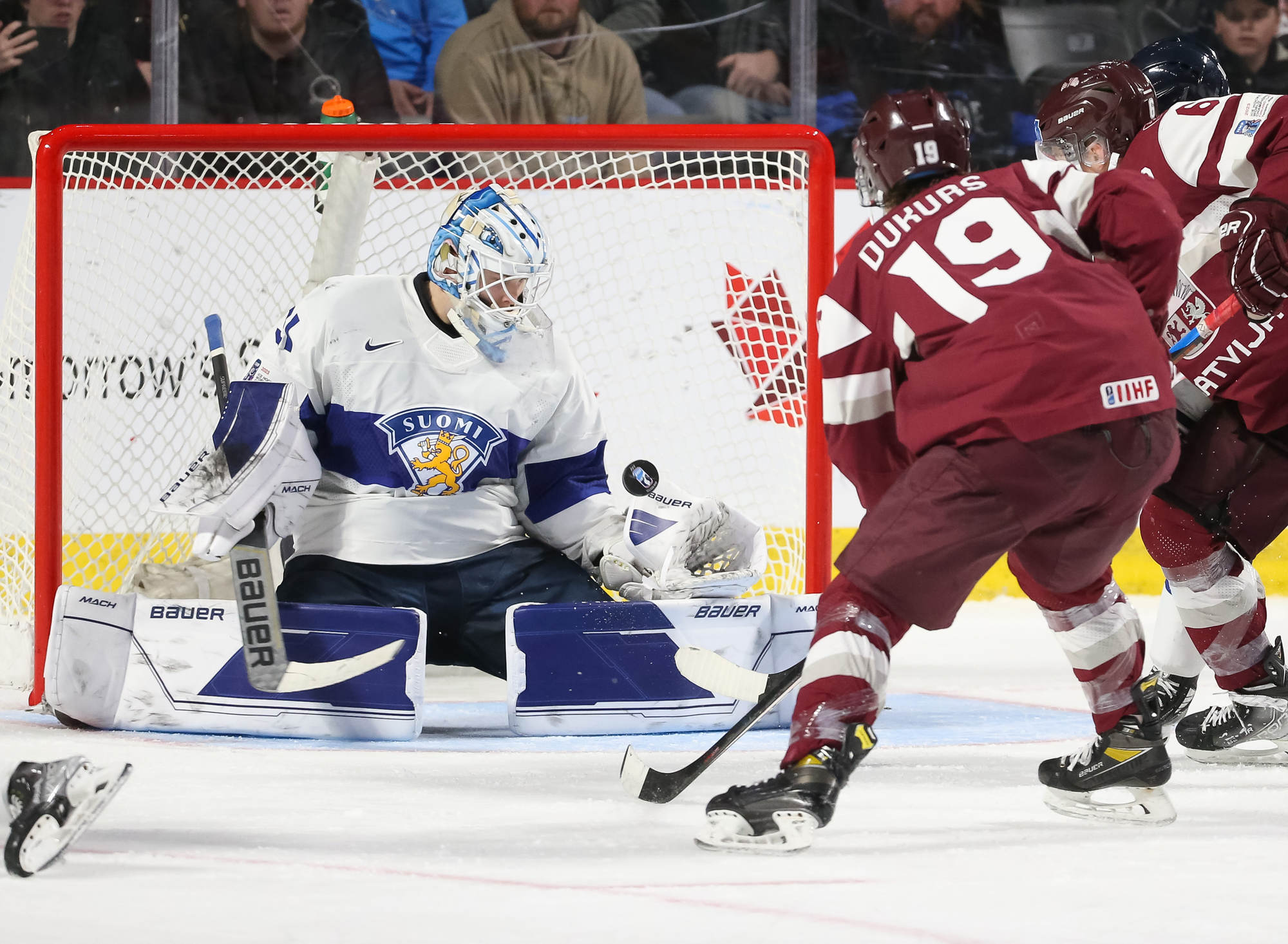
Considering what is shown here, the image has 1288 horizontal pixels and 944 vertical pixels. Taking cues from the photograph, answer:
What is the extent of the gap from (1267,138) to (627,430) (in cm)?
186

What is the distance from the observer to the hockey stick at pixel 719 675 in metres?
2.39

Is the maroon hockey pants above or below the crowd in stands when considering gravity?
below

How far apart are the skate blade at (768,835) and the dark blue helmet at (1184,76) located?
1.55m

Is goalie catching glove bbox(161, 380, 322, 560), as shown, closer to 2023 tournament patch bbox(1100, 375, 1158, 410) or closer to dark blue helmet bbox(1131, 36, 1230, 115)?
2023 tournament patch bbox(1100, 375, 1158, 410)

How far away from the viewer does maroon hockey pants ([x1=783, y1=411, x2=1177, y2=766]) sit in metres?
1.74

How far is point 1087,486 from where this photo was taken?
1.77 metres

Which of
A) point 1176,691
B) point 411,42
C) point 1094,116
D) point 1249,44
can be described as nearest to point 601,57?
point 411,42

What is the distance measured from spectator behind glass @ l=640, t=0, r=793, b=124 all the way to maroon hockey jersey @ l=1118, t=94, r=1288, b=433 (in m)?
2.28

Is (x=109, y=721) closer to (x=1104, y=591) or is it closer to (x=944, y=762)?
(x=944, y=762)

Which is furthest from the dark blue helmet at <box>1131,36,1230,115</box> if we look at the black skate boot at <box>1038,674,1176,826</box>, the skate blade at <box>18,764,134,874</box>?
the skate blade at <box>18,764,134,874</box>

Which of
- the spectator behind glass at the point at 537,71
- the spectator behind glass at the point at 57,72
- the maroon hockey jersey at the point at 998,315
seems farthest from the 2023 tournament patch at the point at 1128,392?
the spectator behind glass at the point at 57,72

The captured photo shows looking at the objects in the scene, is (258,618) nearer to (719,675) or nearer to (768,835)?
(719,675)

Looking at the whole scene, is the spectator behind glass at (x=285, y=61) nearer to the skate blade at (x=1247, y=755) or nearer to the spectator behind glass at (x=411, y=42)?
the spectator behind glass at (x=411, y=42)

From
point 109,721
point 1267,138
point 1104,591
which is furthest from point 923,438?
point 109,721
